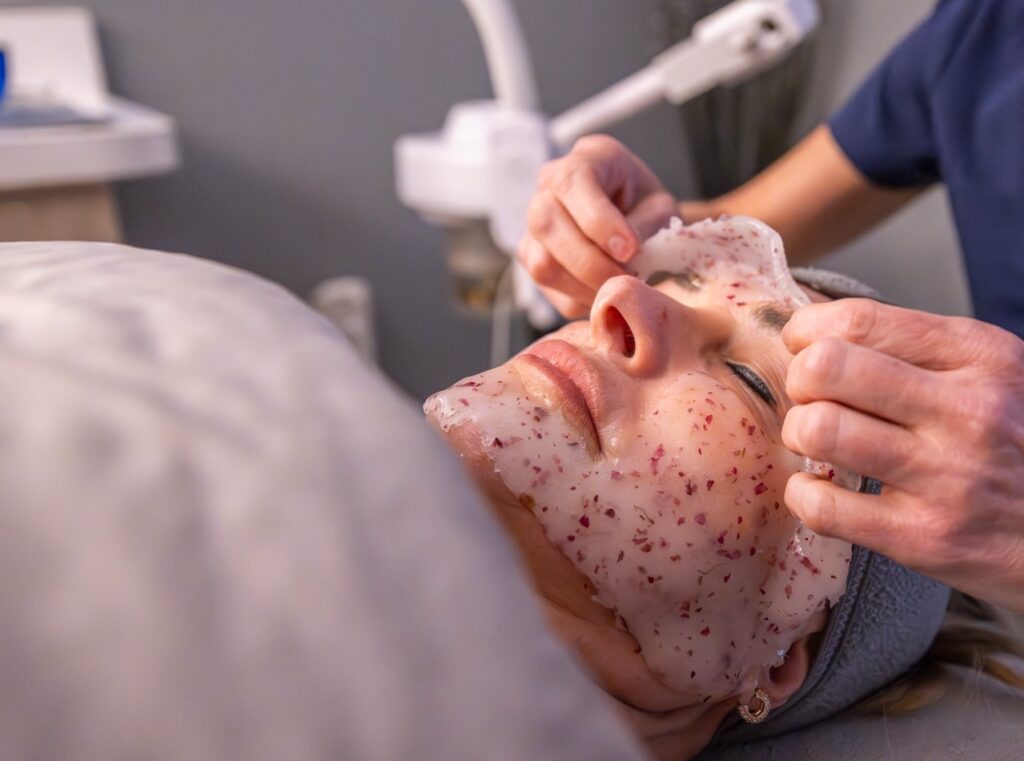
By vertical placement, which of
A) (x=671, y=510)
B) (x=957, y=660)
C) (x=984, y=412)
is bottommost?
(x=957, y=660)

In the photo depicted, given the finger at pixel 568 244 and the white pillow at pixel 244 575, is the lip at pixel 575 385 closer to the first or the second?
the finger at pixel 568 244

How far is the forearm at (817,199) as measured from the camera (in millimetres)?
1243

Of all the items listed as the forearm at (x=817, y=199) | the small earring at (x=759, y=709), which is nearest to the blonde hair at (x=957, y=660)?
the small earring at (x=759, y=709)

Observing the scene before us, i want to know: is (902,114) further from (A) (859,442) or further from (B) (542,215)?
(A) (859,442)

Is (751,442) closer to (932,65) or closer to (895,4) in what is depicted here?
(932,65)

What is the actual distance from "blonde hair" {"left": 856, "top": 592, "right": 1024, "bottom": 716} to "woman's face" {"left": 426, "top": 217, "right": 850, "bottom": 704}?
153mm

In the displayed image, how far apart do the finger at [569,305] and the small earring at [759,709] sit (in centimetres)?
38

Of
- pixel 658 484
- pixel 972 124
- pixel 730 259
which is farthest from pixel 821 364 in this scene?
pixel 972 124

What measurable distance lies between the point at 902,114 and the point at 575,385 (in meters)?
0.75

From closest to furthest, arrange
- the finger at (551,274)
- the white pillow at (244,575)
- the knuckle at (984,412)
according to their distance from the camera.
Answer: the white pillow at (244,575), the knuckle at (984,412), the finger at (551,274)

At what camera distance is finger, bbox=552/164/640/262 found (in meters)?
0.81

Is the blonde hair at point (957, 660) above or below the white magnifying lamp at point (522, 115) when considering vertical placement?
below

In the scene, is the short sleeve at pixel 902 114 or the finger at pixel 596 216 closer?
the finger at pixel 596 216

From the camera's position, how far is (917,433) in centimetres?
55
